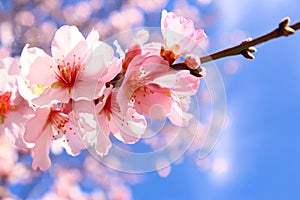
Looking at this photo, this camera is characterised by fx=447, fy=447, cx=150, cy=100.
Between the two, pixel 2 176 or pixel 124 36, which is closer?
pixel 124 36

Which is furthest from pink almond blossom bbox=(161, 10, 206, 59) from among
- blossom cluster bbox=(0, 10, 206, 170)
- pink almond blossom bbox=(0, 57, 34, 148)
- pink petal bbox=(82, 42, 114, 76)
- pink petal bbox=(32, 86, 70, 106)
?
pink almond blossom bbox=(0, 57, 34, 148)

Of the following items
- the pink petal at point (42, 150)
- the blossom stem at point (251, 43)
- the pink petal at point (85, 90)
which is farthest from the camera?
the pink petal at point (42, 150)

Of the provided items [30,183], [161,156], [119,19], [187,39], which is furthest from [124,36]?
[119,19]

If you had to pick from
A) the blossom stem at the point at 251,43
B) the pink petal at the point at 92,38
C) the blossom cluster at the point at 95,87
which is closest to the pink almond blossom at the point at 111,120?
the blossom cluster at the point at 95,87

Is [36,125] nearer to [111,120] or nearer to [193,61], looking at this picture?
[111,120]

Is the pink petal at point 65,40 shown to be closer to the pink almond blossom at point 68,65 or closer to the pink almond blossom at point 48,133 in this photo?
the pink almond blossom at point 68,65

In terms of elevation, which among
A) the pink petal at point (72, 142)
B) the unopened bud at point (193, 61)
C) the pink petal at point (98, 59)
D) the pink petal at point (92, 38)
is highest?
the unopened bud at point (193, 61)

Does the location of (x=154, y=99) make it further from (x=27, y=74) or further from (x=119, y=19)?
(x=119, y=19)

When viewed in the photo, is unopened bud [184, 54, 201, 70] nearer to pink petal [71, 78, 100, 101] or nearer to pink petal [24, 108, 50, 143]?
pink petal [71, 78, 100, 101]
